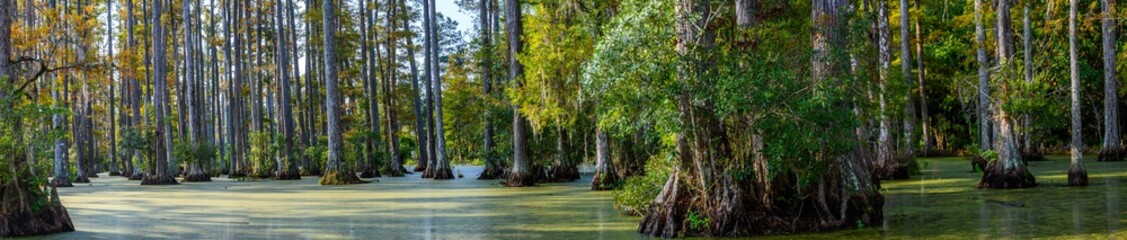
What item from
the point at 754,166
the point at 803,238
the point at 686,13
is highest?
the point at 686,13

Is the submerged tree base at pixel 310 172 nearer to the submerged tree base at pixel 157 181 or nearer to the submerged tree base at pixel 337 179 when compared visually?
the submerged tree base at pixel 157 181

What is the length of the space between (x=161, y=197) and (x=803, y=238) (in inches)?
537

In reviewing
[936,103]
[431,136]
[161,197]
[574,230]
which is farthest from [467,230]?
[936,103]

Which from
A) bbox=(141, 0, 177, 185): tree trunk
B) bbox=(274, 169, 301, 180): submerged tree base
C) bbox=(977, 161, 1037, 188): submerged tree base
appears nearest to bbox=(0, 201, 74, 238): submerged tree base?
bbox=(977, 161, 1037, 188): submerged tree base

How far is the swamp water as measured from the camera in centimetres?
808

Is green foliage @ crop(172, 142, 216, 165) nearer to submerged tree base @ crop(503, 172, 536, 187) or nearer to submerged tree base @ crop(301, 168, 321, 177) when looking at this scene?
submerged tree base @ crop(301, 168, 321, 177)

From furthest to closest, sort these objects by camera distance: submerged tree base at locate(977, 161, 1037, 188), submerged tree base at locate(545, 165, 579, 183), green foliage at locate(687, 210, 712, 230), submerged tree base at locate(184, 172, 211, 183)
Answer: submerged tree base at locate(184, 172, 211, 183), submerged tree base at locate(545, 165, 579, 183), submerged tree base at locate(977, 161, 1037, 188), green foliage at locate(687, 210, 712, 230)

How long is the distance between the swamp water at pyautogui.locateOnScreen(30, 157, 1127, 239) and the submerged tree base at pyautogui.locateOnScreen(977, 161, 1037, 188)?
24 cm

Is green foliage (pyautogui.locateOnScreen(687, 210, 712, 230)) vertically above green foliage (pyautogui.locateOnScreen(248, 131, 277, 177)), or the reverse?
green foliage (pyautogui.locateOnScreen(248, 131, 277, 177))

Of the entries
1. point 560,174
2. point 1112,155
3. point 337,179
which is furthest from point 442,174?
point 1112,155

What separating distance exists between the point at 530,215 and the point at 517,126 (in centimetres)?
842

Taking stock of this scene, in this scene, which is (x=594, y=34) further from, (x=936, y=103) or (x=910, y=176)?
(x=936, y=103)

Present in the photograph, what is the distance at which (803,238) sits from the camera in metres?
7.74

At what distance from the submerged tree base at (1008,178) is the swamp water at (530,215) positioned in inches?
9.4
